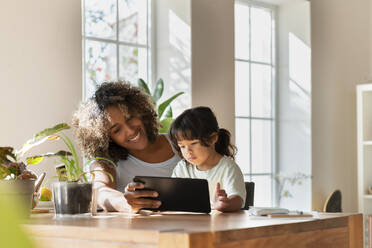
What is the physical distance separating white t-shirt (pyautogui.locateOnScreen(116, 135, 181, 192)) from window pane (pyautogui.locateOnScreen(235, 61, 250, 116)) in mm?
A: 2301

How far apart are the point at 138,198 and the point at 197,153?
1.91 ft

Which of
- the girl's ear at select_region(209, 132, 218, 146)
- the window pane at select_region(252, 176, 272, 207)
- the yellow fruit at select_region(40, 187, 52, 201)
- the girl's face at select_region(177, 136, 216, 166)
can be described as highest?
the girl's ear at select_region(209, 132, 218, 146)

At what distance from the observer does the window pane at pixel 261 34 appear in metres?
4.97

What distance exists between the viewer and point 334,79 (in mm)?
5145

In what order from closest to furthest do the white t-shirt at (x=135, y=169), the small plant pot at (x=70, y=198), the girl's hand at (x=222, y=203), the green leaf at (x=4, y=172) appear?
the small plant pot at (x=70, y=198) → the green leaf at (x=4, y=172) → the girl's hand at (x=222, y=203) → the white t-shirt at (x=135, y=169)

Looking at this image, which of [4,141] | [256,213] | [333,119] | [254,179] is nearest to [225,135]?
[256,213]

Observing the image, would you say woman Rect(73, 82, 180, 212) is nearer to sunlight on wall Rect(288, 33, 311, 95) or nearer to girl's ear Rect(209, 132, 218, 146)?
girl's ear Rect(209, 132, 218, 146)

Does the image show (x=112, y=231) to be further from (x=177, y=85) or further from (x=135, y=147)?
(x=177, y=85)

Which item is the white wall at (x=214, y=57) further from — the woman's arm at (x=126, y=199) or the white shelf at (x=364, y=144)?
the woman's arm at (x=126, y=199)

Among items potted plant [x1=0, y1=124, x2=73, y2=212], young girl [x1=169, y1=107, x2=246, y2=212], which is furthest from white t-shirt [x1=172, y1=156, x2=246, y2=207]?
potted plant [x1=0, y1=124, x2=73, y2=212]

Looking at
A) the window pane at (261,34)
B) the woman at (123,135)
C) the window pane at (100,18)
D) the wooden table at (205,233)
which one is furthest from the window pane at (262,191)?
the wooden table at (205,233)

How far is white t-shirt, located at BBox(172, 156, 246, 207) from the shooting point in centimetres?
209

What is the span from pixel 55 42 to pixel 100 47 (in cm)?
64

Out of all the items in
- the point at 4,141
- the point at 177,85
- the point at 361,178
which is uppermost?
the point at 177,85
